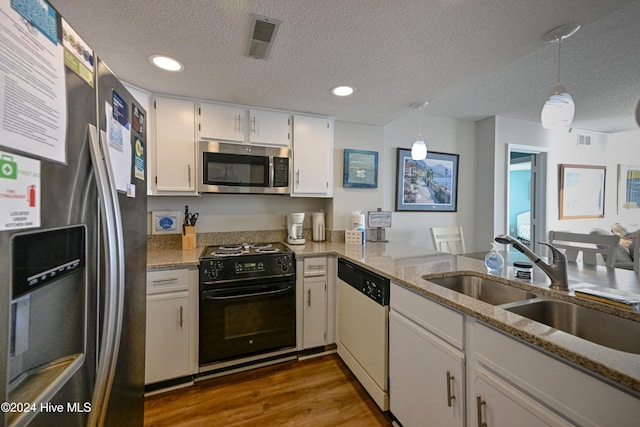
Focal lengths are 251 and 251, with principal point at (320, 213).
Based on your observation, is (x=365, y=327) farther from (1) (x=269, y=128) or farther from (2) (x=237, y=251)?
A: (1) (x=269, y=128)

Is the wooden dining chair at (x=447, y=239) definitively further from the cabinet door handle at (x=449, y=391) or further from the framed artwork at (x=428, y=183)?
the cabinet door handle at (x=449, y=391)

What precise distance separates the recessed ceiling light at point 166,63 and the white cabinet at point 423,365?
190 cm

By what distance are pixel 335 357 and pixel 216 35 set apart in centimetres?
244

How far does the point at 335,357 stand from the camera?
2184 mm

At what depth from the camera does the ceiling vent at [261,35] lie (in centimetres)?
121

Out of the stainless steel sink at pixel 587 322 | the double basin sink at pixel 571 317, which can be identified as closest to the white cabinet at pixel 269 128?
the double basin sink at pixel 571 317

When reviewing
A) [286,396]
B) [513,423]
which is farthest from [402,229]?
[513,423]

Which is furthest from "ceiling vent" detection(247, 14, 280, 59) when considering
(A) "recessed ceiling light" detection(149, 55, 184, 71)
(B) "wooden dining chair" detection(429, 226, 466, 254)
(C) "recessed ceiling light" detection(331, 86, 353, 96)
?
(B) "wooden dining chair" detection(429, 226, 466, 254)

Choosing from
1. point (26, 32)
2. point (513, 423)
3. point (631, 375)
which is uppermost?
point (26, 32)

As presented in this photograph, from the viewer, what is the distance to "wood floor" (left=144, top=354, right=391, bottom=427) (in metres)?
1.53

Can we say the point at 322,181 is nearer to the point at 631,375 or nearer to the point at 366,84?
the point at 366,84

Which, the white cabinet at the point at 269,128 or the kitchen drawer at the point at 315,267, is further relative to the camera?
the white cabinet at the point at 269,128

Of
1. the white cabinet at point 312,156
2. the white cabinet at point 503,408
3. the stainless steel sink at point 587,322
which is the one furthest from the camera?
the white cabinet at point 312,156

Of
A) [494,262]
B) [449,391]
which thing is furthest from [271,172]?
[449,391]
